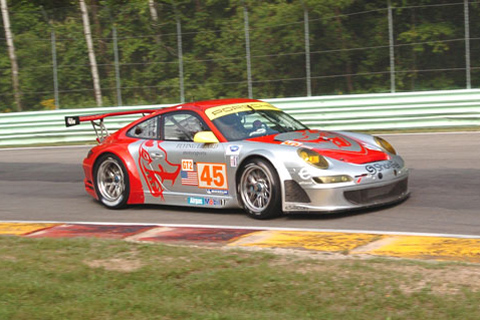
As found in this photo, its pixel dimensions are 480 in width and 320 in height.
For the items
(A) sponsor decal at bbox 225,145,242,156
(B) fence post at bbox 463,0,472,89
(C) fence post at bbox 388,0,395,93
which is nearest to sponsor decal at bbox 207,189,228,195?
(A) sponsor decal at bbox 225,145,242,156

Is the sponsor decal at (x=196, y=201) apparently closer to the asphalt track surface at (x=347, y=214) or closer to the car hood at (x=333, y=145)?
the asphalt track surface at (x=347, y=214)

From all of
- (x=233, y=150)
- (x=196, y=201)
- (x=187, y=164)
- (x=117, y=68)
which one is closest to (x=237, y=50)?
(x=117, y=68)

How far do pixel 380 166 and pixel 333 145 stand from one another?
57 centimetres

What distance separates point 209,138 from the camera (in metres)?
8.41

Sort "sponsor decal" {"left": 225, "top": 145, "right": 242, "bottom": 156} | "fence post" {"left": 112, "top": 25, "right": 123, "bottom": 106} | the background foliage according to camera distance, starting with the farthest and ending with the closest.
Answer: "fence post" {"left": 112, "top": 25, "right": 123, "bottom": 106} → the background foliage → "sponsor decal" {"left": 225, "top": 145, "right": 242, "bottom": 156}

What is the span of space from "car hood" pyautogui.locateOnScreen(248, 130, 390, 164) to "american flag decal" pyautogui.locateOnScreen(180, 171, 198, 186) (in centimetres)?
82

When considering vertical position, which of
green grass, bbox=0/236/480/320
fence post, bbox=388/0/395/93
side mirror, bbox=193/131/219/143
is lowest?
green grass, bbox=0/236/480/320

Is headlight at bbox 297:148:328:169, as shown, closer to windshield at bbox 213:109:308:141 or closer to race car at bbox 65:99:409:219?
race car at bbox 65:99:409:219

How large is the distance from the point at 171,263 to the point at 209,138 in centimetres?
260

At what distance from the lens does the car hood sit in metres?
7.92

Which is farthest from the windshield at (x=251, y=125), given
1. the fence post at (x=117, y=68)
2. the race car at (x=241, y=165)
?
the fence post at (x=117, y=68)

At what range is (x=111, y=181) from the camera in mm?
9555

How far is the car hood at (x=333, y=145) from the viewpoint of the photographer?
26.0ft

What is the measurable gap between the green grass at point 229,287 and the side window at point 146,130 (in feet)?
9.77
